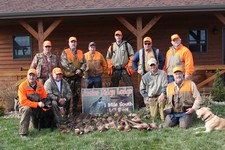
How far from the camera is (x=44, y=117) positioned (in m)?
6.63

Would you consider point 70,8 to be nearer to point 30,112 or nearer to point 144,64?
point 144,64

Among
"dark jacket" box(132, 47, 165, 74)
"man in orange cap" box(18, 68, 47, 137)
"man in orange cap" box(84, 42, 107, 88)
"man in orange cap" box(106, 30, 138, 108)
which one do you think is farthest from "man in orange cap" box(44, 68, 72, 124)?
"dark jacket" box(132, 47, 165, 74)

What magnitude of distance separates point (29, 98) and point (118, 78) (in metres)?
2.66

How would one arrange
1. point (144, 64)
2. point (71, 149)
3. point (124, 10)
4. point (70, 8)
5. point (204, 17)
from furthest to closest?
point (204, 17)
point (70, 8)
point (124, 10)
point (144, 64)
point (71, 149)

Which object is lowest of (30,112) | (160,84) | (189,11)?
(30,112)

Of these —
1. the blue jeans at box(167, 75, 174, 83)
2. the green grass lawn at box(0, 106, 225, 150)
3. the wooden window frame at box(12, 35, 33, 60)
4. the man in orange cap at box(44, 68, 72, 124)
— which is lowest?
the green grass lawn at box(0, 106, 225, 150)

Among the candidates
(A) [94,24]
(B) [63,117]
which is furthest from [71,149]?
(A) [94,24]

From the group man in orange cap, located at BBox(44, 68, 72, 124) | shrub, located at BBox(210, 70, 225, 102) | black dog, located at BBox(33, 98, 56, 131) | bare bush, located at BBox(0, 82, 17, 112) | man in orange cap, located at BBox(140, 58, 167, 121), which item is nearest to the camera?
black dog, located at BBox(33, 98, 56, 131)

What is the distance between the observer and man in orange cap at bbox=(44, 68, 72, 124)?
6949 millimetres

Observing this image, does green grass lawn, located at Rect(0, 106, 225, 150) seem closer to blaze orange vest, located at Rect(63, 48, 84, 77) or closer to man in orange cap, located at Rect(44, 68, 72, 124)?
man in orange cap, located at Rect(44, 68, 72, 124)

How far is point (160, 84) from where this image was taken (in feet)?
23.3

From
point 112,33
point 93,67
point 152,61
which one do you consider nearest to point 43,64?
point 93,67

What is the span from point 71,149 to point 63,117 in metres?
2.04

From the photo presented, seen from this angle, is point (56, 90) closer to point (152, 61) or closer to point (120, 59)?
point (120, 59)
